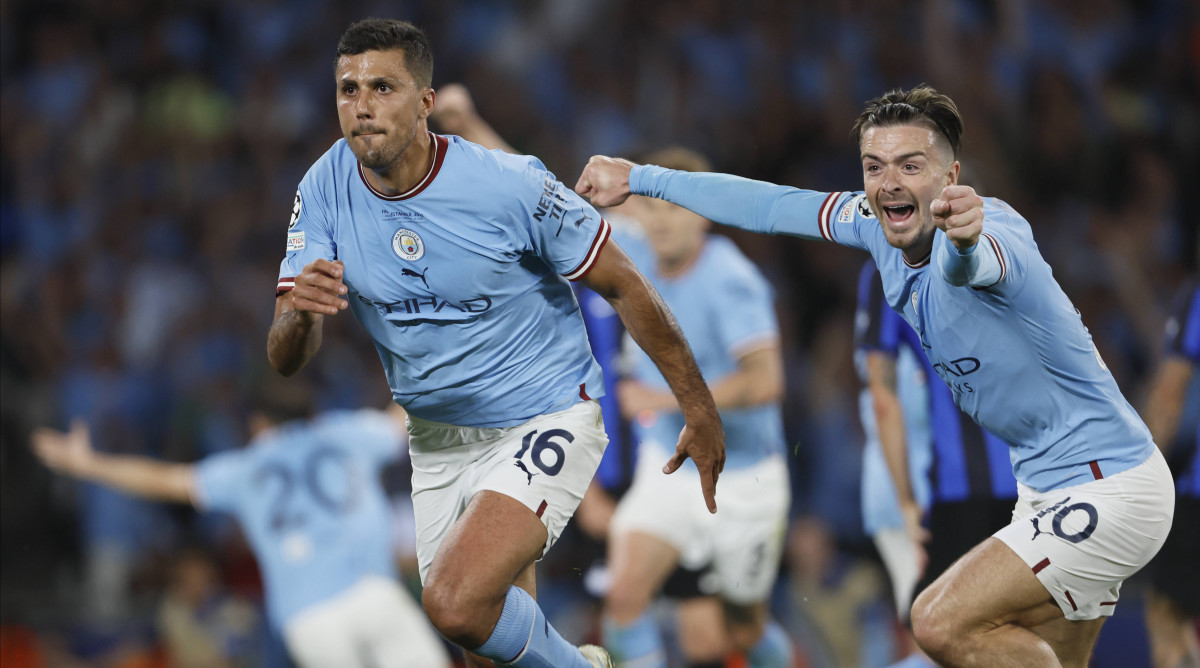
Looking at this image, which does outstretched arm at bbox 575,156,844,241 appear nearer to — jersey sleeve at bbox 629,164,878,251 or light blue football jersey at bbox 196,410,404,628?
jersey sleeve at bbox 629,164,878,251

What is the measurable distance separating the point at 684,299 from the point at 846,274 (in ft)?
10.1

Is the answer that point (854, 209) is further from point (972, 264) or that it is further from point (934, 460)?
point (934, 460)

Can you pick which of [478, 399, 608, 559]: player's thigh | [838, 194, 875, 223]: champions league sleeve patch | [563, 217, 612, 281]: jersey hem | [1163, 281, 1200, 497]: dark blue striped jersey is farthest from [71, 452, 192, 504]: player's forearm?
[1163, 281, 1200, 497]: dark blue striped jersey

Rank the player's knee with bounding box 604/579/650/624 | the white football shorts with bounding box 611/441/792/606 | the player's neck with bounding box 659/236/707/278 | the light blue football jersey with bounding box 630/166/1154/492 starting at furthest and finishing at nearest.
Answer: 1. the player's neck with bounding box 659/236/707/278
2. the white football shorts with bounding box 611/441/792/606
3. the player's knee with bounding box 604/579/650/624
4. the light blue football jersey with bounding box 630/166/1154/492

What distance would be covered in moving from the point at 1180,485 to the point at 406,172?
3743mm

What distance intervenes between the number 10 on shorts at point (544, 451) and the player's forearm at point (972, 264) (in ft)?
4.51

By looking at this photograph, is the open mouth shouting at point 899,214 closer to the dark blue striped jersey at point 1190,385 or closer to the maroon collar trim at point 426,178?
the maroon collar trim at point 426,178

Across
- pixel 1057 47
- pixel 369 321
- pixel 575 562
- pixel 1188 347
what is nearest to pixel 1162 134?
pixel 1057 47

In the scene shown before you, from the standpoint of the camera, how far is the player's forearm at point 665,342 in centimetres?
439

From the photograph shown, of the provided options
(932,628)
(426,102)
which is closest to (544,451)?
(426,102)

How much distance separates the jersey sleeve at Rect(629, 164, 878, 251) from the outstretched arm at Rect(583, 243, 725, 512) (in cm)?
37

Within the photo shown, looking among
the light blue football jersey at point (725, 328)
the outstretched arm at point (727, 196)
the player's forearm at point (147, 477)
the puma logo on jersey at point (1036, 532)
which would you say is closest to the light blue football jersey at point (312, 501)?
the player's forearm at point (147, 477)

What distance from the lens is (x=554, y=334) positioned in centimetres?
463

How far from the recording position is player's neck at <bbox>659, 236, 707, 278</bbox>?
274 inches
